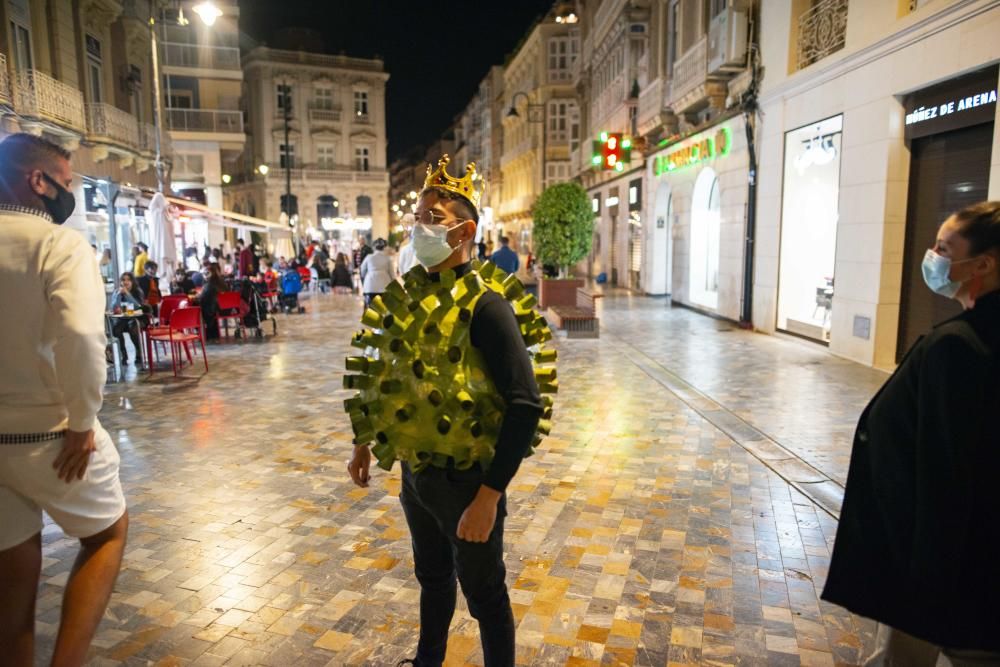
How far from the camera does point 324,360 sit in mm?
10445

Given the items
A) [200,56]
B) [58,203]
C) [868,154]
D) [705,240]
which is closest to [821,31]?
[868,154]

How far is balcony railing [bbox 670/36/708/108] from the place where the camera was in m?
15.0

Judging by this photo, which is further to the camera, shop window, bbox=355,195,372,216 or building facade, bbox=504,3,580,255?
shop window, bbox=355,195,372,216

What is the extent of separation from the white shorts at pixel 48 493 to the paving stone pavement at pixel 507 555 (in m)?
0.88

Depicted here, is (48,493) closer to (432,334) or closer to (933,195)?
(432,334)

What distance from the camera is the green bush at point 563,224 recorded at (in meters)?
14.8

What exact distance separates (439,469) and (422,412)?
0.25m

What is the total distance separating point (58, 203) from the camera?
2.54 m

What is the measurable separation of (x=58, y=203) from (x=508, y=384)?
1.94 m

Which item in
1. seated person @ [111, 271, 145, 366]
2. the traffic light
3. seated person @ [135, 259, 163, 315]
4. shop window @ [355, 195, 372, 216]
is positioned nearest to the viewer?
seated person @ [111, 271, 145, 366]

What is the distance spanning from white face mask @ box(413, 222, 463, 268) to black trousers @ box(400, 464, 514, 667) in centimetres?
75

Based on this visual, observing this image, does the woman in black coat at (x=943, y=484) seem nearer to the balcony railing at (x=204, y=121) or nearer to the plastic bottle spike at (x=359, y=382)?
the plastic bottle spike at (x=359, y=382)

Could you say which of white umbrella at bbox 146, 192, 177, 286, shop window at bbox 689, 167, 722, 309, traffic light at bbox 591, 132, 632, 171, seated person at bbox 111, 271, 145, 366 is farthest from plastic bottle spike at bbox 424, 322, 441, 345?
shop window at bbox 689, 167, 722, 309

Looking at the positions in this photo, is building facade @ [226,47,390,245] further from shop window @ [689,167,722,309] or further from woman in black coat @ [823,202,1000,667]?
woman in black coat @ [823,202,1000,667]
